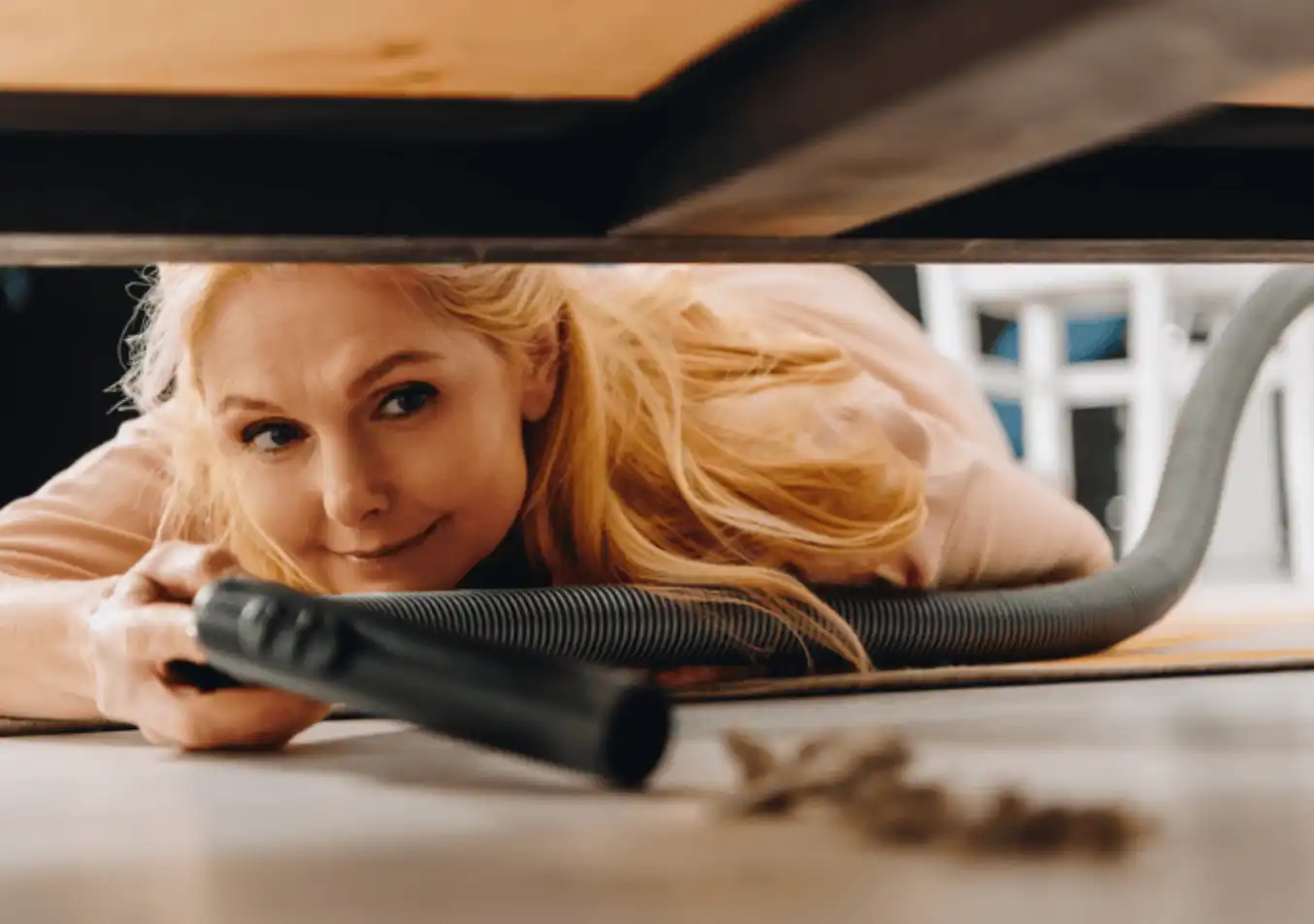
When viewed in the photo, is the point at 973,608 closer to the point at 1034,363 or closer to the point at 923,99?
the point at 923,99

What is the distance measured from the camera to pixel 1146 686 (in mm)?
1095

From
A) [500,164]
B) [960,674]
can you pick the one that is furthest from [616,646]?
[500,164]

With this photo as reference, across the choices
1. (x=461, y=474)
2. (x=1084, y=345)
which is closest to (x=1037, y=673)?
(x=461, y=474)

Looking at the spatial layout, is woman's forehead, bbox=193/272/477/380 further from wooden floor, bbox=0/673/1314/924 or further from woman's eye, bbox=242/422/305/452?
wooden floor, bbox=0/673/1314/924

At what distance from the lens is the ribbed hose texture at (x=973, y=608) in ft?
3.51

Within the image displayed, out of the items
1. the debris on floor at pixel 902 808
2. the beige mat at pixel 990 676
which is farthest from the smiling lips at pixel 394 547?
the debris on floor at pixel 902 808

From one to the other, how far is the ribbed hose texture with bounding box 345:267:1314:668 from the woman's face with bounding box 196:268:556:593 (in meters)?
0.08

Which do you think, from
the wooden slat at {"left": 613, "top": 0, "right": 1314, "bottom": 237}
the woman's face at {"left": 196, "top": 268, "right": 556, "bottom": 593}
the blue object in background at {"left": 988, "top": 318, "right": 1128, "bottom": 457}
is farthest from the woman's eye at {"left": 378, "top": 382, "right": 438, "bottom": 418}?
the blue object in background at {"left": 988, "top": 318, "right": 1128, "bottom": 457}

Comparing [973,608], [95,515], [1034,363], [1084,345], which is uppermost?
[1084,345]

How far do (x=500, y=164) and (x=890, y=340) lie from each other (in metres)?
1.11

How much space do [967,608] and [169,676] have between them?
0.66 m

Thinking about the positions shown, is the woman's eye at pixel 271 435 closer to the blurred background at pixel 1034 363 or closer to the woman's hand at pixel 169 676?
the woman's hand at pixel 169 676

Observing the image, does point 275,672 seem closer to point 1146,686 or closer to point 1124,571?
point 1146,686

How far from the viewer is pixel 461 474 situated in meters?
1.12
